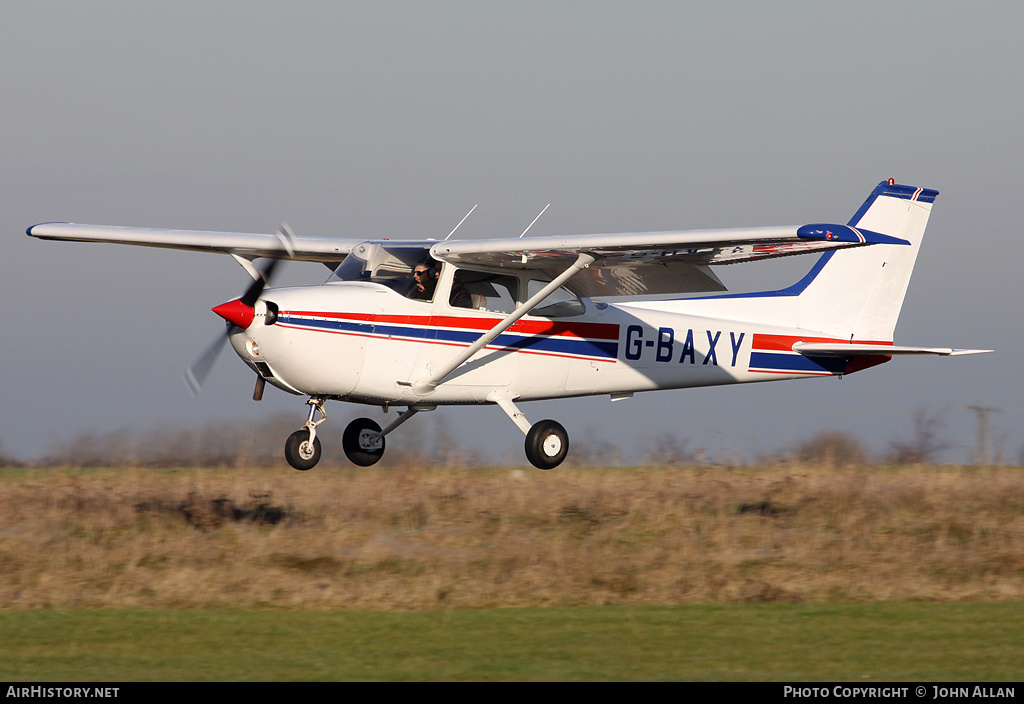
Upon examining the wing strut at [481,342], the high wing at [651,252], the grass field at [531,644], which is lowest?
the grass field at [531,644]

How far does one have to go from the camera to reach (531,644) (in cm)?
812

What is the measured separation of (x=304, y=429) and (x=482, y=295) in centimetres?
243

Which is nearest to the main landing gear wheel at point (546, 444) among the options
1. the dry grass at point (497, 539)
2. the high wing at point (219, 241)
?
the dry grass at point (497, 539)

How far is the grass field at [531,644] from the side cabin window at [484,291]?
392cm

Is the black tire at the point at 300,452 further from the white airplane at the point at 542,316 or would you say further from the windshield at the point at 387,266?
the windshield at the point at 387,266

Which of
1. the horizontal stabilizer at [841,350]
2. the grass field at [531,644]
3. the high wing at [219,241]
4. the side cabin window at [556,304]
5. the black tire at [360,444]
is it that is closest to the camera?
the grass field at [531,644]

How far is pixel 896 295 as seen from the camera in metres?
15.9

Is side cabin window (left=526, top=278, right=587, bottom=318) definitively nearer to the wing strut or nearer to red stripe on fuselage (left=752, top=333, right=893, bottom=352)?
the wing strut

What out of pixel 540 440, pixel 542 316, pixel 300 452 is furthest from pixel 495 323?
pixel 300 452

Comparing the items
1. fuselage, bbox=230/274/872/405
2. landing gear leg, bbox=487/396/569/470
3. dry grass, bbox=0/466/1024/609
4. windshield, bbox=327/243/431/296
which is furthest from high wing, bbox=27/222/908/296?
dry grass, bbox=0/466/1024/609

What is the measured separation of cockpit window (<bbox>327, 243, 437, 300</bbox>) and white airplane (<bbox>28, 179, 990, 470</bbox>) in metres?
0.02

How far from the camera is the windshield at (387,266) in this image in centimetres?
1190
